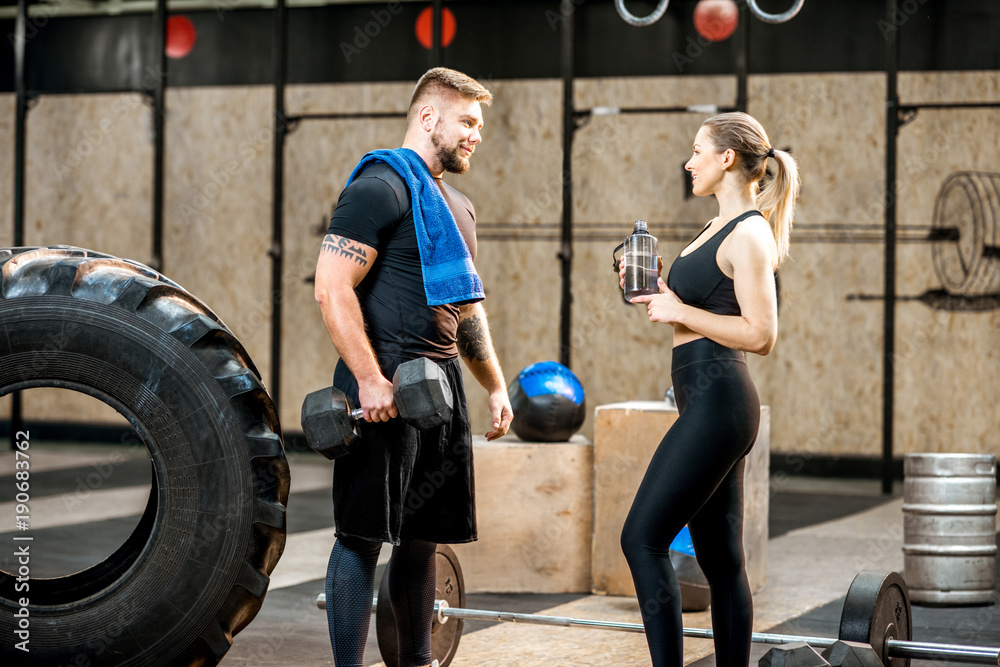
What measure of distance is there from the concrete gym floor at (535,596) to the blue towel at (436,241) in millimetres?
1217

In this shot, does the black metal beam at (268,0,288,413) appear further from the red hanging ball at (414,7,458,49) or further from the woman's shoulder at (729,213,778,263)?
the woman's shoulder at (729,213,778,263)

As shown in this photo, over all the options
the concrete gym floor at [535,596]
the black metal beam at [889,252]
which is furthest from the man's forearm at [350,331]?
the black metal beam at [889,252]

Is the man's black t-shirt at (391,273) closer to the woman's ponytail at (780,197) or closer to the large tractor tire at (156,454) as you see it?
the large tractor tire at (156,454)

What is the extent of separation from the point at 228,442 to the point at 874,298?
577cm

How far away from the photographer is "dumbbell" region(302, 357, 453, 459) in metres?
2.13

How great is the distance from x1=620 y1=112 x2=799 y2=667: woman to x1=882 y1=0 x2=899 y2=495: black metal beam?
188 inches

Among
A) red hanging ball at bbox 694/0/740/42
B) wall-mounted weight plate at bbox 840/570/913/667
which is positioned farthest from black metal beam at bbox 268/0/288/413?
wall-mounted weight plate at bbox 840/570/913/667

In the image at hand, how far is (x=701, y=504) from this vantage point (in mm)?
2146

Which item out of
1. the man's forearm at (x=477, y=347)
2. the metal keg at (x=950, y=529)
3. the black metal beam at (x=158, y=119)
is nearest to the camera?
the man's forearm at (x=477, y=347)

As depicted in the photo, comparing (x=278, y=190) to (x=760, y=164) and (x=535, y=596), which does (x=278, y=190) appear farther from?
(x=760, y=164)

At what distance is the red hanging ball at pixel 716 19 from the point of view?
705 centimetres

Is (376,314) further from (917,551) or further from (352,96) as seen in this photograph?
(352,96)

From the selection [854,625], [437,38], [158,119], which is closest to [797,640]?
[854,625]

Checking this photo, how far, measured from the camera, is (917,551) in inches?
152
